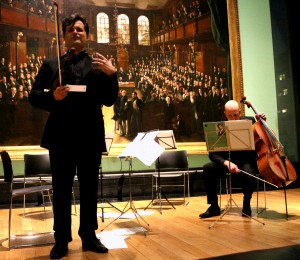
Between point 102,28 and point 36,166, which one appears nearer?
point 36,166

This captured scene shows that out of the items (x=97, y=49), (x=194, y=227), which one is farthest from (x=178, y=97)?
(x=194, y=227)

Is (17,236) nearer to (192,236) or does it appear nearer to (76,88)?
(192,236)

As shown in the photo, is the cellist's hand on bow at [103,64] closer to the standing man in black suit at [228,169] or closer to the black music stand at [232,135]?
the black music stand at [232,135]

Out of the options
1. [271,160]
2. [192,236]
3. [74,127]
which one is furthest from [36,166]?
[271,160]

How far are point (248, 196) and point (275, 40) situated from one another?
419 centimetres

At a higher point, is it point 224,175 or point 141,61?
point 141,61

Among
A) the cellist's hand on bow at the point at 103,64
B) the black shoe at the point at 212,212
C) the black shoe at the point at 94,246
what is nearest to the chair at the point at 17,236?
the black shoe at the point at 94,246

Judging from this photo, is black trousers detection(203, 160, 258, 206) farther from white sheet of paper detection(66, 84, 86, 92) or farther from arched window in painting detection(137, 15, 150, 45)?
arched window in painting detection(137, 15, 150, 45)

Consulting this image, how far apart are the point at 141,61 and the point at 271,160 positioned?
11.5 ft

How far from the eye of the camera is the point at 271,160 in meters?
3.86

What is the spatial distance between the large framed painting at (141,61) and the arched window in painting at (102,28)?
0.7 inches

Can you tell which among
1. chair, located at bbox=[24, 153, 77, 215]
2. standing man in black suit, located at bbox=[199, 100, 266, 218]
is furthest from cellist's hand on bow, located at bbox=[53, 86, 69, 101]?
chair, located at bbox=[24, 153, 77, 215]

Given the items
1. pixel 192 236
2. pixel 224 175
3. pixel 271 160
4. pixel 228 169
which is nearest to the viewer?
pixel 192 236

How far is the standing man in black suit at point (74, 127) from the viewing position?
9.10ft
